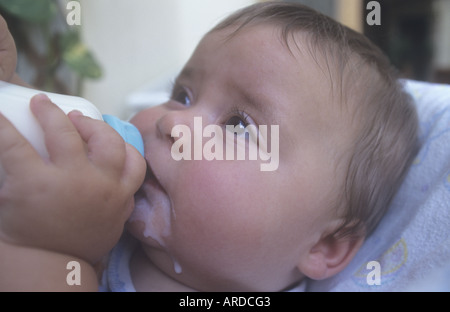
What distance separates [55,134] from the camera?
402mm

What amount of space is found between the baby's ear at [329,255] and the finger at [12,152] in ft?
1.35

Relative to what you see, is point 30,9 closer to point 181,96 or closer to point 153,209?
point 181,96

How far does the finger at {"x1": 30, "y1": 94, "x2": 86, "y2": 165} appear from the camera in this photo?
1.32 ft

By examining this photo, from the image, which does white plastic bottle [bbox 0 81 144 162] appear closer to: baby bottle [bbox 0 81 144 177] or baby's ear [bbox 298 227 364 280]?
baby bottle [bbox 0 81 144 177]

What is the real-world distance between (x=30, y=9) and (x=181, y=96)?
60 centimetres

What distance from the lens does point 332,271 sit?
0.65 m

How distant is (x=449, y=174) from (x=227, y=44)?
40 cm

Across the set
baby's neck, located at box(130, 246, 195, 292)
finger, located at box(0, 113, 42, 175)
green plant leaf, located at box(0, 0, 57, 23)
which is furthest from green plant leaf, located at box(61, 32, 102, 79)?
finger, located at box(0, 113, 42, 175)

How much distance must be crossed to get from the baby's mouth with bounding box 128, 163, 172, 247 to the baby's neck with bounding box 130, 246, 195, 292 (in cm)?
9

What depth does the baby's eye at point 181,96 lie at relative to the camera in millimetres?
663

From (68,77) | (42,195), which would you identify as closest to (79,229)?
(42,195)

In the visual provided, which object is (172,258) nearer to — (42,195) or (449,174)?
(42,195)

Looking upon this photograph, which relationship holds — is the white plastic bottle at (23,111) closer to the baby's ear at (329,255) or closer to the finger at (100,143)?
the finger at (100,143)

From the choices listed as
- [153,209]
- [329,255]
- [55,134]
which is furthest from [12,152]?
[329,255]
